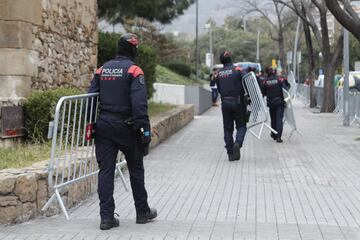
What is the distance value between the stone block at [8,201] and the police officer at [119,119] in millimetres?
876

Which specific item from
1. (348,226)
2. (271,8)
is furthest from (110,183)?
(271,8)

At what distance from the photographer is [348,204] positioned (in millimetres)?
7570

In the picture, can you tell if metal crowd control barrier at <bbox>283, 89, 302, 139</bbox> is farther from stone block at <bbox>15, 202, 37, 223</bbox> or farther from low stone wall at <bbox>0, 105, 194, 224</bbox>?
stone block at <bbox>15, 202, 37, 223</bbox>

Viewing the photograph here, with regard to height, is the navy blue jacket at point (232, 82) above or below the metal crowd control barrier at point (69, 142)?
above

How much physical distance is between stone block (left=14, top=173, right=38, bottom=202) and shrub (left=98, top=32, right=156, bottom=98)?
33.6 ft

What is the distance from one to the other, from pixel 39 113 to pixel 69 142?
2993 millimetres

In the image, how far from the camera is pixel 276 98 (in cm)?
1433

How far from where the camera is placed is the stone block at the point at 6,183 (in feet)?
20.3

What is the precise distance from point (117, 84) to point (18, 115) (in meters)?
4.24

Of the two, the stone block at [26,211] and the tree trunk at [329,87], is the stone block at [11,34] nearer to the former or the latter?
the stone block at [26,211]

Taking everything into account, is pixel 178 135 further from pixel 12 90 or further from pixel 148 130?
pixel 148 130

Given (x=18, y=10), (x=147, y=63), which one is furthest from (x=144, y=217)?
(x=147, y=63)

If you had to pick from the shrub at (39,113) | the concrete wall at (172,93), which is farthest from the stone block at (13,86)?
the concrete wall at (172,93)

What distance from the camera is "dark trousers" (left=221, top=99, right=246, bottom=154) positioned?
11016mm
